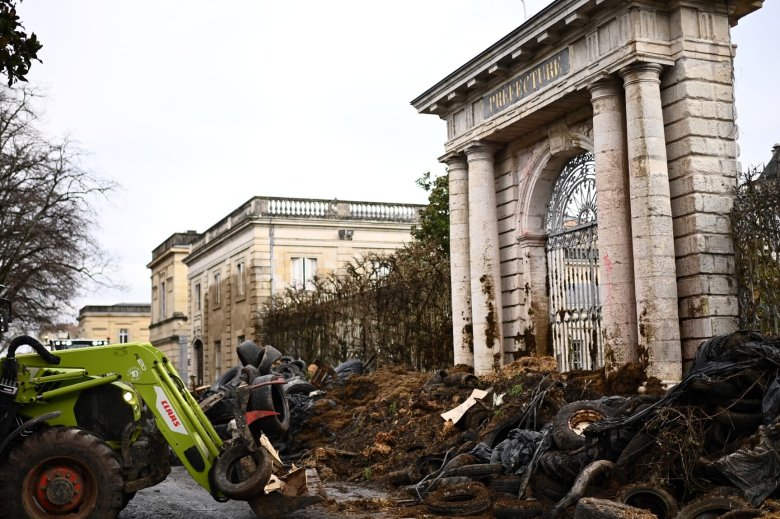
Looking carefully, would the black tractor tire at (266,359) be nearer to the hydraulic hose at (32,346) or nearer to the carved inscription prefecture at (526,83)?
the hydraulic hose at (32,346)

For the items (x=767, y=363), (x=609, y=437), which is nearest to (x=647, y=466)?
(x=609, y=437)

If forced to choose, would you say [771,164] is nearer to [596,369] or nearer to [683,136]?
[683,136]

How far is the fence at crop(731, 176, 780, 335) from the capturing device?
12.4 m

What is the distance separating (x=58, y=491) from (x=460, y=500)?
424 cm

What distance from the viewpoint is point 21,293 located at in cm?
3134

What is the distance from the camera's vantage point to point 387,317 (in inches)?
948

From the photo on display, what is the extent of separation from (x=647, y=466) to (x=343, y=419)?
28.4 ft

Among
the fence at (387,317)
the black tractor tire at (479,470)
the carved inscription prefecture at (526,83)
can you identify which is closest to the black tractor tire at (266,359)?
the black tractor tire at (479,470)

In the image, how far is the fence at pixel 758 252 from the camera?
487 inches

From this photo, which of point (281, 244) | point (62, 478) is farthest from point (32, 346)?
point (281, 244)

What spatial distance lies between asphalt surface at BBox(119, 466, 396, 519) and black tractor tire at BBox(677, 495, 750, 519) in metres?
3.54

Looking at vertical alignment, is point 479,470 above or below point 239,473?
below

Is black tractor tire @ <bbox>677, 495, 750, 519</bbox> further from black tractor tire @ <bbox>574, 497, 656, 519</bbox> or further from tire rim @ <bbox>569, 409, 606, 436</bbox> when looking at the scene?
tire rim @ <bbox>569, 409, 606, 436</bbox>

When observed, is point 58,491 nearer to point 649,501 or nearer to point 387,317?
point 649,501
